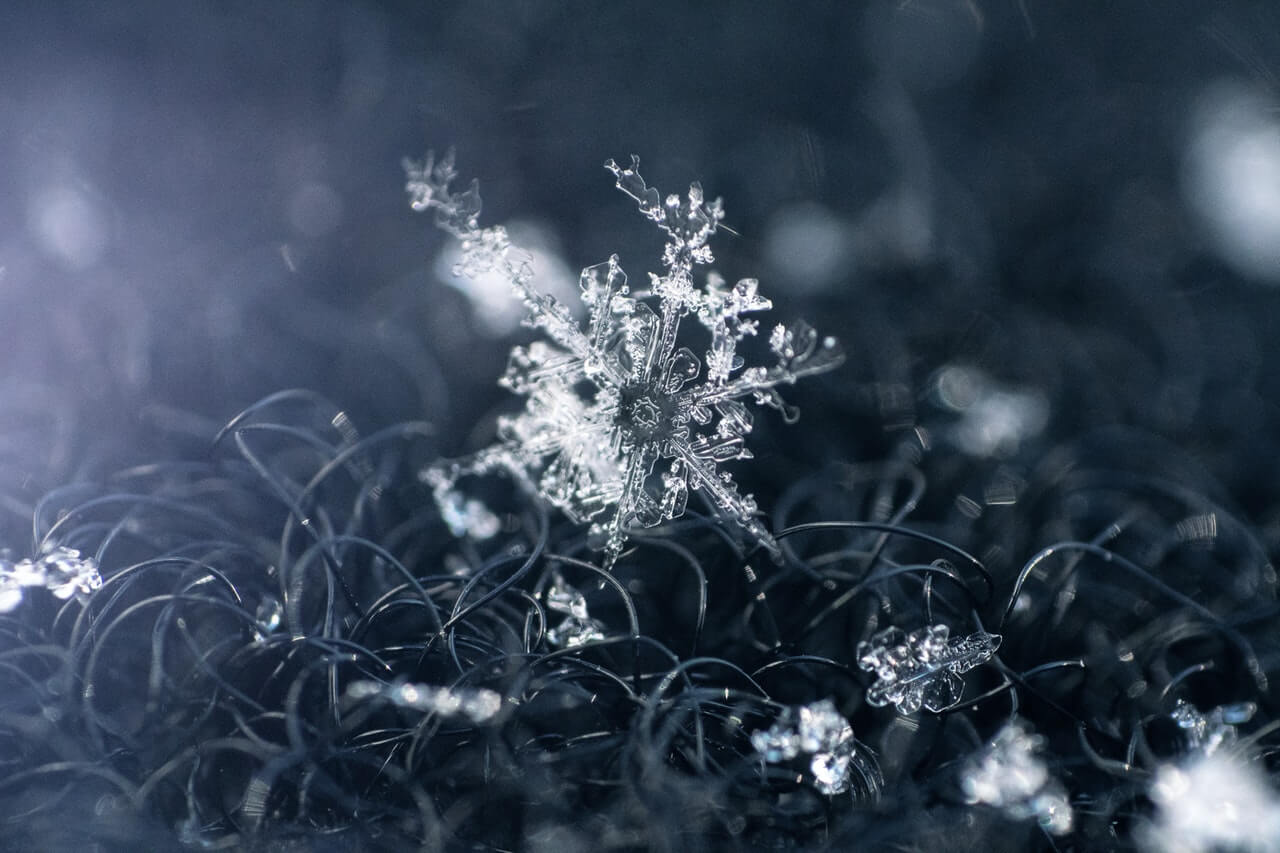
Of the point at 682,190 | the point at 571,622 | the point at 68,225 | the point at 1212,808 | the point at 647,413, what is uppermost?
the point at 68,225

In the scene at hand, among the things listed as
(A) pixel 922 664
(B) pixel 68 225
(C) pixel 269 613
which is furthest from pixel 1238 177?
(B) pixel 68 225

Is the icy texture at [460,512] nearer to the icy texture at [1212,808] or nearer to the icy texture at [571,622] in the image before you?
the icy texture at [571,622]

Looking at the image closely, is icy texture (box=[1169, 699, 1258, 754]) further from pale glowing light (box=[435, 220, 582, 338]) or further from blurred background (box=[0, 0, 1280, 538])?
pale glowing light (box=[435, 220, 582, 338])

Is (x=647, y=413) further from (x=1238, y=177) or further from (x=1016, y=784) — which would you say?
(x=1238, y=177)

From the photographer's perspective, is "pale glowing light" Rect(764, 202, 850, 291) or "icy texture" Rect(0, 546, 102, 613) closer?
"icy texture" Rect(0, 546, 102, 613)

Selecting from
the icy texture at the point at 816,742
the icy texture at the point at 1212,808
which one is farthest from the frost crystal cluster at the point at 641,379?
the icy texture at the point at 1212,808

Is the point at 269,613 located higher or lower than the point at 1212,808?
higher

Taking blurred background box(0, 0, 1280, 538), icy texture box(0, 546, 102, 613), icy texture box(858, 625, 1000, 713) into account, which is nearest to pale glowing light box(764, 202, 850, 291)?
blurred background box(0, 0, 1280, 538)
